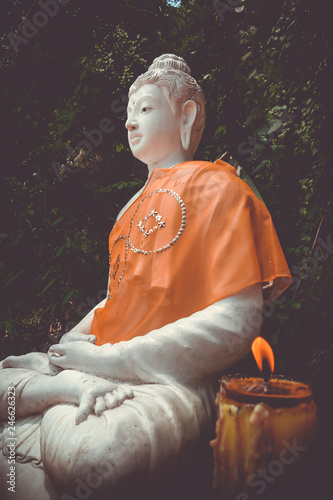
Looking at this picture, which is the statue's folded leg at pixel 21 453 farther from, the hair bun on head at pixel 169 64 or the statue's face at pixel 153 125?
the hair bun on head at pixel 169 64

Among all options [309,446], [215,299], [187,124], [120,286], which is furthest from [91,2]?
[309,446]

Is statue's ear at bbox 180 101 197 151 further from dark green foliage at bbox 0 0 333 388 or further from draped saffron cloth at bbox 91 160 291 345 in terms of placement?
dark green foliage at bbox 0 0 333 388

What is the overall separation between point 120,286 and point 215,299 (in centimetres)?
44

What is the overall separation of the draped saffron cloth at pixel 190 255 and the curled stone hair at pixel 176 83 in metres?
0.37

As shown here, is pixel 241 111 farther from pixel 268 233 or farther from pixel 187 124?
pixel 268 233

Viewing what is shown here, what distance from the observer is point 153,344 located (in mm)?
1375

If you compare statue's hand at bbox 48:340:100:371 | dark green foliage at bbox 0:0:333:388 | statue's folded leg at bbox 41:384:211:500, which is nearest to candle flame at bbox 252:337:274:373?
statue's folded leg at bbox 41:384:211:500

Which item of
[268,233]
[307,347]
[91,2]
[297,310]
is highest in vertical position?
[91,2]

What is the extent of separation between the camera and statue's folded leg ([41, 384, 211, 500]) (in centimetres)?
108

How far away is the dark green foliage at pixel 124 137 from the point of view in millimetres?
2350

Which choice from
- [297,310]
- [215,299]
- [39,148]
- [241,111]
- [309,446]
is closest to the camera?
[309,446]

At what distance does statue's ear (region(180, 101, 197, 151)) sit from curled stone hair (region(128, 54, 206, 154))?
2cm

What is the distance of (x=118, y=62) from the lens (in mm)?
3557

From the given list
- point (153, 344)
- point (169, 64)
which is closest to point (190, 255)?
point (153, 344)
